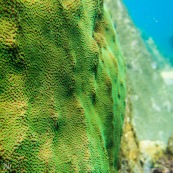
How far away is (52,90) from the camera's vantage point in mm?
2158

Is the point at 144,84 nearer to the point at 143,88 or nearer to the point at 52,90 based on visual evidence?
the point at 143,88

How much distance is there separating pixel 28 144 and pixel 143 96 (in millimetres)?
7604

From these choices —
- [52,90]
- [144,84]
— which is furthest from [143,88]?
[52,90]

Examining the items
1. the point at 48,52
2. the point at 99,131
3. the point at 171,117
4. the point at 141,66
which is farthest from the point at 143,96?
the point at 48,52

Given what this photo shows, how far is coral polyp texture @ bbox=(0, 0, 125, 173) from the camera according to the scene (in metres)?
1.87

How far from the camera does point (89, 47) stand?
8.29ft

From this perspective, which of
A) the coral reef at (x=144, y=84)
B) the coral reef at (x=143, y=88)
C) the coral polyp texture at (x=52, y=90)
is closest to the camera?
the coral polyp texture at (x=52, y=90)

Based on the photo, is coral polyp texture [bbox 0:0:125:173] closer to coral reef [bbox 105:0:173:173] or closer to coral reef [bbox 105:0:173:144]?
coral reef [bbox 105:0:173:173]

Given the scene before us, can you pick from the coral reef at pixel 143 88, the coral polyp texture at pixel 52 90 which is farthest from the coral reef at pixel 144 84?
the coral polyp texture at pixel 52 90

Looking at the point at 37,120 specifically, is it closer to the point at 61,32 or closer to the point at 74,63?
the point at 74,63

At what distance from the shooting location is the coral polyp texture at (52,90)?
1.87 meters

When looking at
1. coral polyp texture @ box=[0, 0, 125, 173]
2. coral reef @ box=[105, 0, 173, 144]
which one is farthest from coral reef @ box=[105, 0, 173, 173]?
coral polyp texture @ box=[0, 0, 125, 173]

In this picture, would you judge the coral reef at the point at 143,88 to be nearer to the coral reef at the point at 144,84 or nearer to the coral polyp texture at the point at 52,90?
the coral reef at the point at 144,84

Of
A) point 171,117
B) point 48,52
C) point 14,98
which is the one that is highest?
point 171,117
